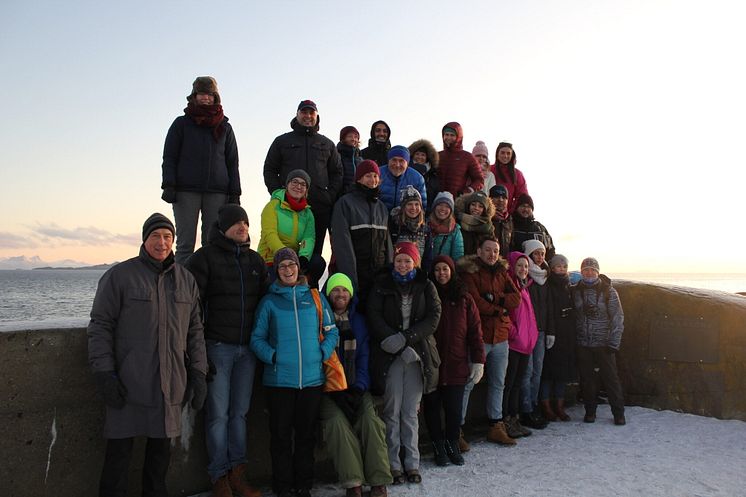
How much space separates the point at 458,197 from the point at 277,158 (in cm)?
231

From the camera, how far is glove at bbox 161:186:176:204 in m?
5.02

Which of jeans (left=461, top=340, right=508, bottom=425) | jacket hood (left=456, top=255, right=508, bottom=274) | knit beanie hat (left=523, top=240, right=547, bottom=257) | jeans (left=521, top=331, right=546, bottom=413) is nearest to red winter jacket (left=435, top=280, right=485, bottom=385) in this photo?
jacket hood (left=456, top=255, right=508, bottom=274)

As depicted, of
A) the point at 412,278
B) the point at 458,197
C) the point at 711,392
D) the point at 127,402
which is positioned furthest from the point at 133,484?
the point at 711,392

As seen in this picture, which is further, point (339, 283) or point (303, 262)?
point (303, 262)

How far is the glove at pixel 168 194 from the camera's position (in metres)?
5.02

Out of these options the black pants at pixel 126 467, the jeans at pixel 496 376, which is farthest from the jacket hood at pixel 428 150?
the black pants at pixel 126 467

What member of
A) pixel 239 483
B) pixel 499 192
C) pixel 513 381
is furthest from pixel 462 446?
pixel 499 192

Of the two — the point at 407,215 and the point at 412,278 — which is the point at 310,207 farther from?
the point at 412,278

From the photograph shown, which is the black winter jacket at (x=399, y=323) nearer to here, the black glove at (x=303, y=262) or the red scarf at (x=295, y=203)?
the black glove at (x=303, y=262)

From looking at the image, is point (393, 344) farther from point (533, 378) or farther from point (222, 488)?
point (533, 378)

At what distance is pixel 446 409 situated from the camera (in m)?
5.12

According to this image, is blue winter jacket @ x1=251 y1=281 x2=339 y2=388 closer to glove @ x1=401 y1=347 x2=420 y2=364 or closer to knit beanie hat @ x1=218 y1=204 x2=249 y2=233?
knit beanie hat @ x1=218 y1=204 x2=249 y2=233

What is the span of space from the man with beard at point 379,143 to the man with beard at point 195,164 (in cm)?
232

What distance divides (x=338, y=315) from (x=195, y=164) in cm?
209
